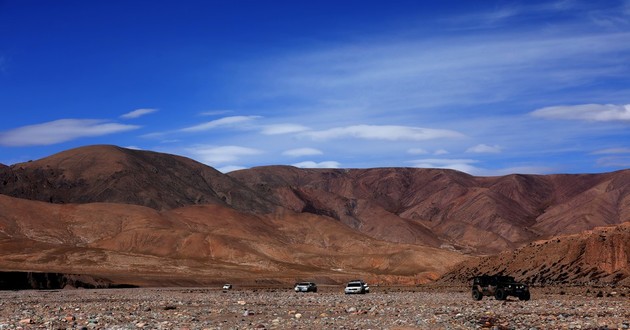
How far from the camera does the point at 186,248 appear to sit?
154875 mm

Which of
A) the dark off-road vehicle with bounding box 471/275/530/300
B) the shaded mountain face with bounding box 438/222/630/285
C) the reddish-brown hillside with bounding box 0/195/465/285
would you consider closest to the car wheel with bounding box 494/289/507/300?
the dark off-road vehicle with bounding box 471/275/530/300

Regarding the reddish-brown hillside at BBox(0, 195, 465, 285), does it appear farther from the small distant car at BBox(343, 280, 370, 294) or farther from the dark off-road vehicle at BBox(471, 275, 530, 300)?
the dark off-road vehicle at BBox(471, 275, 530, 300)

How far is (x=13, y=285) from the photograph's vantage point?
88562mm

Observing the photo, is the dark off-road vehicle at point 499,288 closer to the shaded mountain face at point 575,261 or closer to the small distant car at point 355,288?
the small distant car at point 355,288

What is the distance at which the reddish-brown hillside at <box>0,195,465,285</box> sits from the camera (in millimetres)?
130750

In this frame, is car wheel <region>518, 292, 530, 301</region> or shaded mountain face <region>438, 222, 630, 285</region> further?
shaded mountain face <region>438, 222, 630, 285</region>

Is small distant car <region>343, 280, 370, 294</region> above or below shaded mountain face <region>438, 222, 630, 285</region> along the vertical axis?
below

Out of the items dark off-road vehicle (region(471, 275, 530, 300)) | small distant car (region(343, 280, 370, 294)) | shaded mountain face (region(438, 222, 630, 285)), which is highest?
shaded mountain face (region(438, 222, 630, 285))

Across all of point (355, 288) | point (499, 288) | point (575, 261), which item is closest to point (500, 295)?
point (499, 288)

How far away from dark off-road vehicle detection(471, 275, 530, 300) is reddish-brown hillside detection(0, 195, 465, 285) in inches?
2869

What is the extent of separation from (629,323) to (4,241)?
133 m

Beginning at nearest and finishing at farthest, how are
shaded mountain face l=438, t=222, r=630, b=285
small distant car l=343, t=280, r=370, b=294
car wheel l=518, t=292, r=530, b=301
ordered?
1. car wheel l=518, t=292, r=530, b=301
2. small distant car l=343, t=280, r=370, b=294
3. shaded mountain face l=438, t=222, r=630, b=285

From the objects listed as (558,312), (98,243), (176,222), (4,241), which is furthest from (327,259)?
(558,312)

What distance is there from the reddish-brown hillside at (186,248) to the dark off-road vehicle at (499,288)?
72.9m
